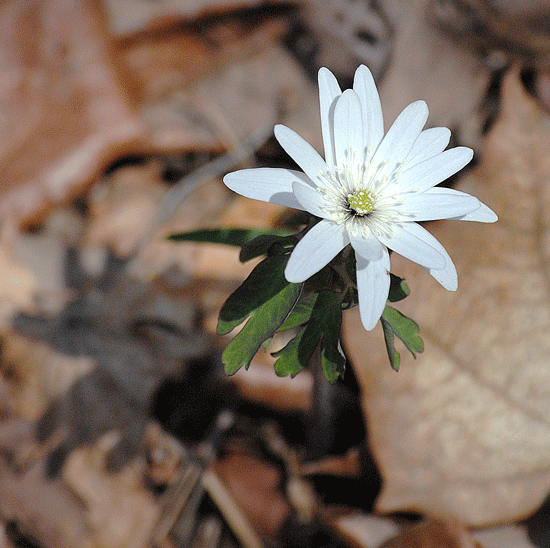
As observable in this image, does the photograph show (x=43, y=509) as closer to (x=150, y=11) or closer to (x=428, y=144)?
(x=428, y=144)

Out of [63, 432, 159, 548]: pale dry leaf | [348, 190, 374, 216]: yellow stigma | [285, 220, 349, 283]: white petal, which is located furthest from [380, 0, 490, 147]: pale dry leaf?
[63, 432, 159, 548]: pale dry leaf

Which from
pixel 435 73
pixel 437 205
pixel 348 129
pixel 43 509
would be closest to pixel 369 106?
pixel 348 129

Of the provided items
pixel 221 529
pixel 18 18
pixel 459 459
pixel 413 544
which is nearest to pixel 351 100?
pixel 459 459

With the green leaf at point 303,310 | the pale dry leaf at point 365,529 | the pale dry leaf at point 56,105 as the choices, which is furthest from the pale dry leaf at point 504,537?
the pale dry leaf at point 56,105

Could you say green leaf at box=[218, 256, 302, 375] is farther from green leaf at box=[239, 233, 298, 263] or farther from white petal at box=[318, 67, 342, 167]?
white petal at box=[318, 67, 342, 167]

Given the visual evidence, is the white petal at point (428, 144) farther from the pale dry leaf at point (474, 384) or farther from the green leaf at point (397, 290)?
the pale dry leaf at point (474, 384)

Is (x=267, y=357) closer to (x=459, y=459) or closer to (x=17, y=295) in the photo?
(x=459, y=459)
